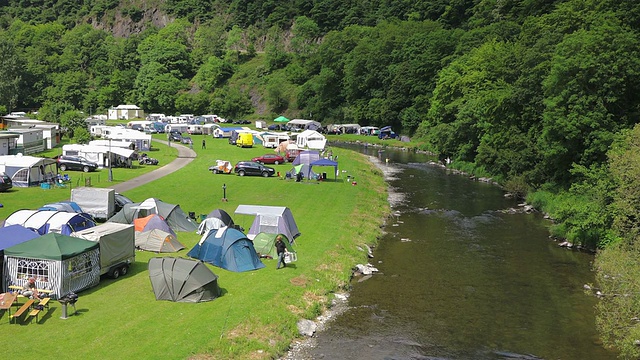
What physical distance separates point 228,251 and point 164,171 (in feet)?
97.6

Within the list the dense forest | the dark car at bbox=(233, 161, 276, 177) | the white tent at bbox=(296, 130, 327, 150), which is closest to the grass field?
the dark car at bbox=(233, 161, 276, 177)

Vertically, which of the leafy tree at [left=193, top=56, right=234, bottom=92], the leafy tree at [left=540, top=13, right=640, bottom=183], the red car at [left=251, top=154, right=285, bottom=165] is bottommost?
the red car at [left=251, top=154, right=285, bottom=165]

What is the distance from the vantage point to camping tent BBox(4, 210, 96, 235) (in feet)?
90.6

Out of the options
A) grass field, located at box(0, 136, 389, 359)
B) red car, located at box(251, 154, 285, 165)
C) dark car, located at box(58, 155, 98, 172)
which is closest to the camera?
grass field, located at box(0, 136, 389, 359)

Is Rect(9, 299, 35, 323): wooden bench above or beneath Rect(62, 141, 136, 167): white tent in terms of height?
beneath

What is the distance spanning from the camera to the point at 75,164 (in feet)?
172

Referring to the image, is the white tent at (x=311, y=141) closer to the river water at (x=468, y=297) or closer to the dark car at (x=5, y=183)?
the river water at (x=468, y=297)

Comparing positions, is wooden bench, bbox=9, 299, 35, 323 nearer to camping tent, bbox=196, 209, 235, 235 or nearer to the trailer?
the trailer

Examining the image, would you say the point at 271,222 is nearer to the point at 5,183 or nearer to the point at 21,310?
the point at 21,310

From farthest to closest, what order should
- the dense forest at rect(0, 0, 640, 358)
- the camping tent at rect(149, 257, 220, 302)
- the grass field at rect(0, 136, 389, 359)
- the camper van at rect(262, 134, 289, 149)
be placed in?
the camper van at rect(262, 134, 289, 149) → the dense forest at rect(0, 0, 640, 358) → the camping tent at rect(149, 257, 220, 302) → the grass field at rect(0, 136, 389, 359)

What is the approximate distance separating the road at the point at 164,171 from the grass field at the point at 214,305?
3.16m

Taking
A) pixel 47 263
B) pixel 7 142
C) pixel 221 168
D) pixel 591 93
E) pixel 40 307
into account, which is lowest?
pixel 40 307

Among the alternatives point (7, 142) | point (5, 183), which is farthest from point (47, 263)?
point (7, 142)

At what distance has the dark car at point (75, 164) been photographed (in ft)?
172
